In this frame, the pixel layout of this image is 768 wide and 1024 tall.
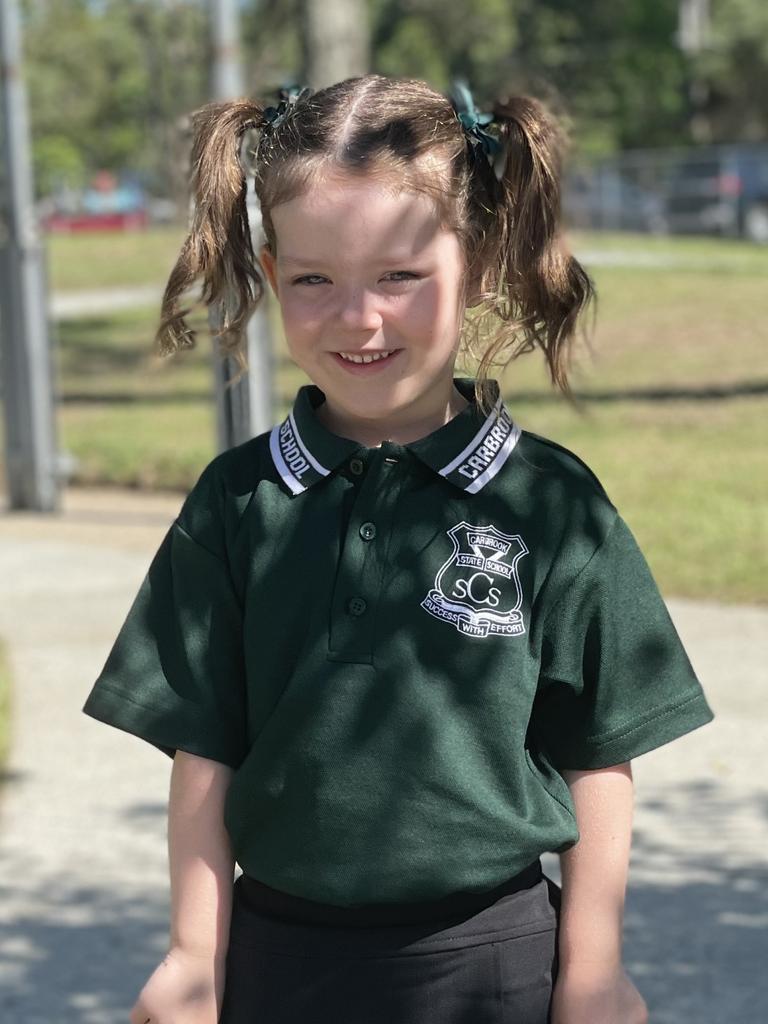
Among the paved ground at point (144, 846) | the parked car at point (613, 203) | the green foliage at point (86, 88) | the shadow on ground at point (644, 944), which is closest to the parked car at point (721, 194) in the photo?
the parked car at point (613, 203)

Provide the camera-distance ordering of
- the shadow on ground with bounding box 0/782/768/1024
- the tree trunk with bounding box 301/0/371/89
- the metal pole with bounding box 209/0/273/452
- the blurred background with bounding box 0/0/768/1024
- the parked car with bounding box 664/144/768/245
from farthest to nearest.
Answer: the parked car with bounding box 664/144/768/245 → the tree trunk with bounding box 301/0/371/89 → the metal pole with bounding box 209/0/273/452 → the blurred background with bounding box 0/0/768/1024 → the shadow on ground with bounding box 0/782/768/1024

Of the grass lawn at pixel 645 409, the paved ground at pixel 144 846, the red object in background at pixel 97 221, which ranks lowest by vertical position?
the red object in background at pixel 97 221

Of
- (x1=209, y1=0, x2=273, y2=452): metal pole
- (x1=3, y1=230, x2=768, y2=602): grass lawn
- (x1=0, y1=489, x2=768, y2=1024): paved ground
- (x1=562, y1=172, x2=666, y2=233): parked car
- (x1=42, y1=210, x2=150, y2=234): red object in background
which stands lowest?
(x1=42, y1=210, x2=150, y2=234): red object in background

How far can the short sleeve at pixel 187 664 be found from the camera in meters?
2.00

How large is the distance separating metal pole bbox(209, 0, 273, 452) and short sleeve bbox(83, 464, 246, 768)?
377 cm

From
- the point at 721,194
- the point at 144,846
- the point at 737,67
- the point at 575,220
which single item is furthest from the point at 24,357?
the point at 737,67

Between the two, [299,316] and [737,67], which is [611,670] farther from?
[737,67]

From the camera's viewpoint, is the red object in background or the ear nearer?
the ear

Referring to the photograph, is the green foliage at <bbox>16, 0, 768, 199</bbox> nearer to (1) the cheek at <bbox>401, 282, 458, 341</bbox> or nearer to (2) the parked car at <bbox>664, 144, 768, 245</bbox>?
(2) the parked car at <bbox>664, 144, 768, 245</bbox>

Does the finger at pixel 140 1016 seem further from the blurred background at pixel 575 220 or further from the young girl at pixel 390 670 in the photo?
the blurred background at pixel 575 220

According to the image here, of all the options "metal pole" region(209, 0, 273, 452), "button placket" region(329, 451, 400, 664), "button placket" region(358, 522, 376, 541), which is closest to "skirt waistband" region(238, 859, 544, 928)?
"button placket" region(329, 451, 400, 664)

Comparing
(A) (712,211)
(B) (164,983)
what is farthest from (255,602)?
(A) (712,211)

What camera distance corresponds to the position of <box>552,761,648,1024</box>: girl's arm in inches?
77.0

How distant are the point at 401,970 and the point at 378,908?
76 millimetres
